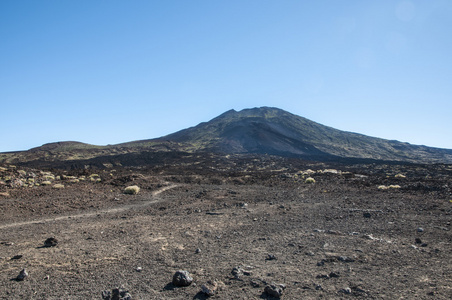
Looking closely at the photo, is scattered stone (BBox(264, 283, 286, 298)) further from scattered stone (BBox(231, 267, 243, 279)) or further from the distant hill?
the distant hill

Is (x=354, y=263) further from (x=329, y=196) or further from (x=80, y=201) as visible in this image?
(x=80, y=201)

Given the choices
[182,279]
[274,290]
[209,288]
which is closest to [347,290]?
[274,290]

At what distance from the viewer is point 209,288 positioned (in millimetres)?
4832

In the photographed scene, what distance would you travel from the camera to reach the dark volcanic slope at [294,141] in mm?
88938

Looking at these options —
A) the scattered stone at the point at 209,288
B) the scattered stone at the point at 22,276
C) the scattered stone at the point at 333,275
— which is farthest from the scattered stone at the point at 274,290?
the scattered stone at the point at 22,276

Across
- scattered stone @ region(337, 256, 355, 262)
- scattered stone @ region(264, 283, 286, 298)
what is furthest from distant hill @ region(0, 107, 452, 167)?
scattered stone @ region(264, 283, 286, 298)

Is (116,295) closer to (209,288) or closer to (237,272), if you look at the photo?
(209,288)

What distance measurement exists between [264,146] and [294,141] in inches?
541

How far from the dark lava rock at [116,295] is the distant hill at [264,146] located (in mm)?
55602

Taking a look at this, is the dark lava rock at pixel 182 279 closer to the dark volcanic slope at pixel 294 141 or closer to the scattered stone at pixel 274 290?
the scattered stone at pixel 274 290

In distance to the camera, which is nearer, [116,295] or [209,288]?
[116,295]

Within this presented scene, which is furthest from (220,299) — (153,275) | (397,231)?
(397,231)

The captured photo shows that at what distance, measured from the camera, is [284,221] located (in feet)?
34.0

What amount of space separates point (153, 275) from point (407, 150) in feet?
449
